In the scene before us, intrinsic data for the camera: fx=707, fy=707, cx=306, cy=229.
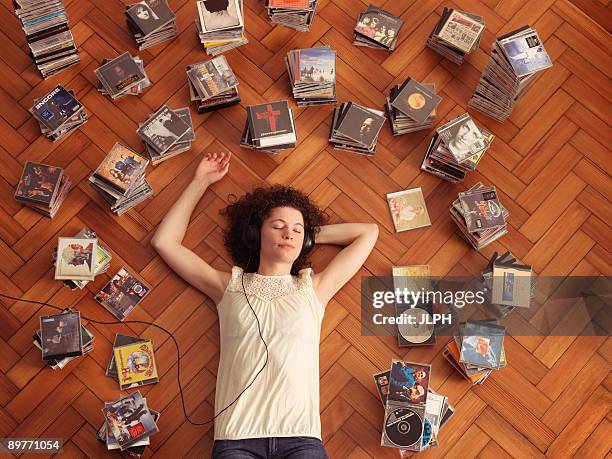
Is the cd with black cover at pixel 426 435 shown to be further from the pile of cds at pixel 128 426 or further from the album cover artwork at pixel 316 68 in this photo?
the album cover artwork at pixel 316 68

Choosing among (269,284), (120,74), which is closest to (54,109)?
(120,74)

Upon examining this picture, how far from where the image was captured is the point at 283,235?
144 inches

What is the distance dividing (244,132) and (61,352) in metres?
1.61

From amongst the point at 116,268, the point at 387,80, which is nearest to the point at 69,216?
the point at 116,268

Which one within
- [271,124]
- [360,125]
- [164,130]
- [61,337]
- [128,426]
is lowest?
[128,426]

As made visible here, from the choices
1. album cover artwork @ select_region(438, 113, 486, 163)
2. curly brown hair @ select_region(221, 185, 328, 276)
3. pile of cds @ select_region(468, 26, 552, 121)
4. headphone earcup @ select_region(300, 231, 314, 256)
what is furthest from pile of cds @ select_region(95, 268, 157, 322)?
pile of cds @ select_region(468, 26, 552, 121)

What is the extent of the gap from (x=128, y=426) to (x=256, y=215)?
4.24 ft

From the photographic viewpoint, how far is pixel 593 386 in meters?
4.01

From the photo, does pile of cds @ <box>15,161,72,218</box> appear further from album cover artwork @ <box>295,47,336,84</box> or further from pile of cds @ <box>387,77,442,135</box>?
pile of cds @ <box>387,77,442,135</box>

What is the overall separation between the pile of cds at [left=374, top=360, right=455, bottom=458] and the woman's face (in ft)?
2.72

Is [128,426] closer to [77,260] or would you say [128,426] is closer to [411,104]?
[77,260]

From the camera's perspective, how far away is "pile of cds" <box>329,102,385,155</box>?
4.17 metres

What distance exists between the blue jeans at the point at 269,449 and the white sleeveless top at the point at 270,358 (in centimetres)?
3

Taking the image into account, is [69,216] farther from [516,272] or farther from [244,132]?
[516,272]
